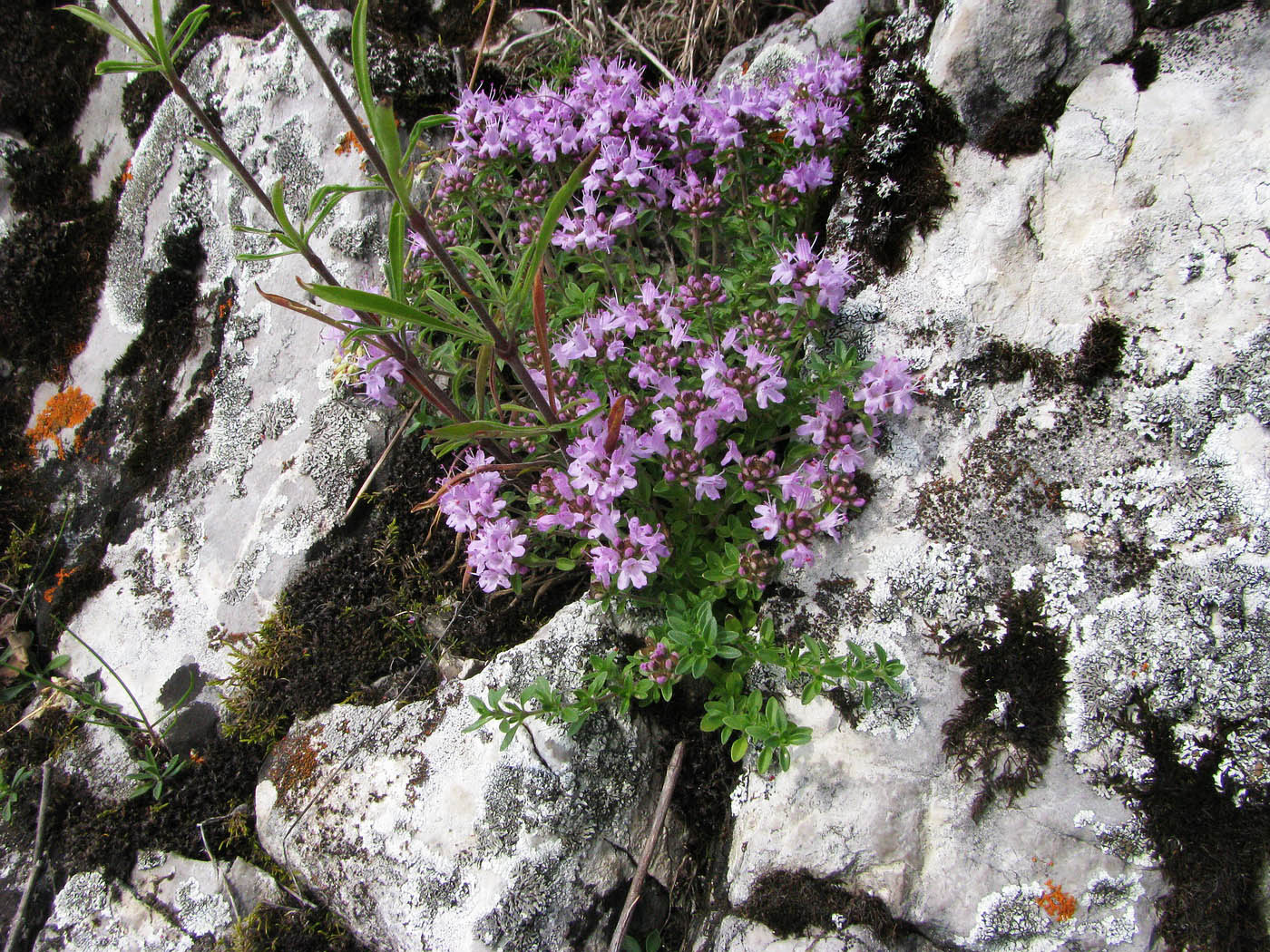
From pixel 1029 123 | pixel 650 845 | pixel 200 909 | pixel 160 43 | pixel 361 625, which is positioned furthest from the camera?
pixel 361 625

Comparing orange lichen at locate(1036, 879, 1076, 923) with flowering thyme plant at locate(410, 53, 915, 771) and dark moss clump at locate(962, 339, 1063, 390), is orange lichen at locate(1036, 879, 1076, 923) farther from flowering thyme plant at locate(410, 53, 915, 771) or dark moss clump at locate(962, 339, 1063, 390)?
dark moss clump at locate(962, 339, 1063, 390)

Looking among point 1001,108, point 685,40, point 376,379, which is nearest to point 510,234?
point 376,379

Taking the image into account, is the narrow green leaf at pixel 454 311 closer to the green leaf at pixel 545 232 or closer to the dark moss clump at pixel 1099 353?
the green leaf at pixel 545 232

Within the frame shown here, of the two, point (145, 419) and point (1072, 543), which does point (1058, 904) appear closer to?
point (1072, 543)

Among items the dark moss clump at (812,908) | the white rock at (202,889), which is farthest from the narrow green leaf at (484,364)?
the white rock at (202,889)

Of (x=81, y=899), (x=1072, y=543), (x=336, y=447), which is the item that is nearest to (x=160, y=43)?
(x=336, y=447)

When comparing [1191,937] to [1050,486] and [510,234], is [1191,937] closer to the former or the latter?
[1050,486]
